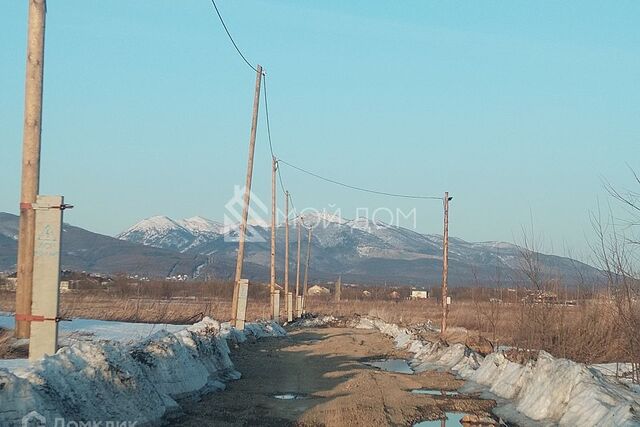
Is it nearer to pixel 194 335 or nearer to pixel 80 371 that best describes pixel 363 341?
pixel 194 335

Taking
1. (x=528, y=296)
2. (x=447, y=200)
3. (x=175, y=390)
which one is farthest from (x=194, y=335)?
(x=447, y=200)

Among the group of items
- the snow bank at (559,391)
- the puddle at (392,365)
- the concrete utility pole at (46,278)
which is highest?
the concrete utility pole at (46,278)

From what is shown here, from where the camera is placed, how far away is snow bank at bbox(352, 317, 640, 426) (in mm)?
10596

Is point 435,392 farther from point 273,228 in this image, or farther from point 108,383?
point 273,228

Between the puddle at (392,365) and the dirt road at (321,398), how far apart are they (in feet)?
1.95

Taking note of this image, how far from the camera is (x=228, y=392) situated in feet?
47.9

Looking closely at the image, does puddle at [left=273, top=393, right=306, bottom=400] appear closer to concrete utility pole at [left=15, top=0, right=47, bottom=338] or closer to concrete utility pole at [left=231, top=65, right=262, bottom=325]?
concrete utility pole at [left=15, top=0, right=47, bottom=338]

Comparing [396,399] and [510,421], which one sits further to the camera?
[396,399]

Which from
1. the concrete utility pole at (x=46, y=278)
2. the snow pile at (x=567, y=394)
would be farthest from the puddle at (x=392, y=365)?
the concrete utility pole at (x=46, y=278)

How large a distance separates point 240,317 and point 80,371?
20.3 meters

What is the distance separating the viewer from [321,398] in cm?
1391

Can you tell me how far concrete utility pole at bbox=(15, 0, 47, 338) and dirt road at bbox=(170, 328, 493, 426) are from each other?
335 cm

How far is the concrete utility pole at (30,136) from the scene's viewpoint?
13141 millimetres

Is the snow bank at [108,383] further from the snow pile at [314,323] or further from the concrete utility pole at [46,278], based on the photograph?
the snow pile at [314,323]
